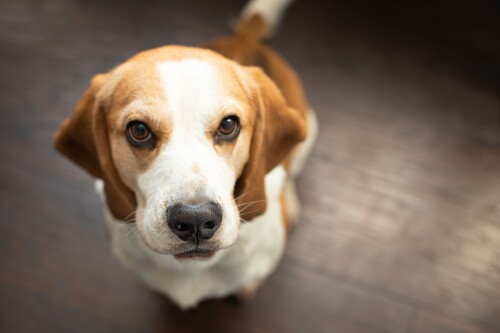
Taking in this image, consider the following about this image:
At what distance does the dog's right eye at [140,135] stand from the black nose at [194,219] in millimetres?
194

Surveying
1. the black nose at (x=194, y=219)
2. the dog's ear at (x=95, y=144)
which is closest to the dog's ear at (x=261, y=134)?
the black nose at (x=194, y=219)

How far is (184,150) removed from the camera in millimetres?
1313

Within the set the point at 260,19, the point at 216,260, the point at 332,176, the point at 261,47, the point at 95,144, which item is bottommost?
the point at 216,260

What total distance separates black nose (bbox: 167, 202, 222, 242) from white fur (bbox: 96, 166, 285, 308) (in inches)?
13.8

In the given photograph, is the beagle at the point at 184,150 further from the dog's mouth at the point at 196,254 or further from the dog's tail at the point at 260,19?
the dog's tail at the point at 260,19

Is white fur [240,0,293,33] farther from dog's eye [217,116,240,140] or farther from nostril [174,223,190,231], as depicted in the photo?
nostril [174,223,190,231]

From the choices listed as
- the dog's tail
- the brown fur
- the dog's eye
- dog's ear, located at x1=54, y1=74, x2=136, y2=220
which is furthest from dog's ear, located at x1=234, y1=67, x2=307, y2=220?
the dog's tail

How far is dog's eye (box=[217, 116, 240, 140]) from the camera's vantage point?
54.1 inches

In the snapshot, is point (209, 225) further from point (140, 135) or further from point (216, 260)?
point (216, 260)

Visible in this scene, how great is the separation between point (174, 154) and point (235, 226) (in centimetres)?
25

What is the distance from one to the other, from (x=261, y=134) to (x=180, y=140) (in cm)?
28

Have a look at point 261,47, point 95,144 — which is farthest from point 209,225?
→ point 261,47

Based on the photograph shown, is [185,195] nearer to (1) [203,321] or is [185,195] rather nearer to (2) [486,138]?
(1) [203,321]

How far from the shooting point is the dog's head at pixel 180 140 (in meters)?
1.29
